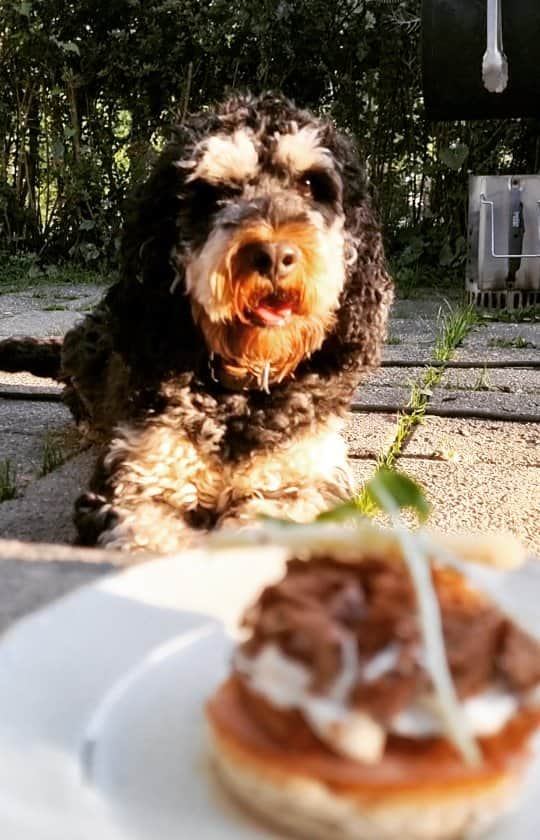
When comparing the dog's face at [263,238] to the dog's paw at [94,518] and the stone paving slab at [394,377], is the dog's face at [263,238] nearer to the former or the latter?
the dog's paw at [94,518]

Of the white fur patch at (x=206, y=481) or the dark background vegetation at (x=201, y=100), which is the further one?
the dark background vegetation at (x=201, y=100)

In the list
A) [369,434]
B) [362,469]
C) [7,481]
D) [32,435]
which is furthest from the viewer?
[32,435]

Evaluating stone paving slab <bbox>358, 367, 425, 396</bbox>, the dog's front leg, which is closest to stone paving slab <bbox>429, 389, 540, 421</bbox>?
stone paving slab <bbox>358, 367, 425, 396</bbox>

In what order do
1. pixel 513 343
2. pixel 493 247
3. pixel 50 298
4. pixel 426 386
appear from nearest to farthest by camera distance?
1. pixel 426 386
2. pixel 513 343
3. pixel 493 247
4. pixel 50 298

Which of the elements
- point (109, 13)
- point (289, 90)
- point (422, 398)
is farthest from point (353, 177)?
point (109, 13)

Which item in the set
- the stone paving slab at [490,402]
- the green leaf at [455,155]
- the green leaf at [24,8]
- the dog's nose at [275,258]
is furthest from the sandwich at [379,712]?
the green leaf at [24,8]

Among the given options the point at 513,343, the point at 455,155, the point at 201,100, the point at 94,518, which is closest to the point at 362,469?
the point at 94,518

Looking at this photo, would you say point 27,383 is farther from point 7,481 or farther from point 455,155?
point 455,155

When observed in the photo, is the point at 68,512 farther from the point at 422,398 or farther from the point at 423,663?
the point at 423,663

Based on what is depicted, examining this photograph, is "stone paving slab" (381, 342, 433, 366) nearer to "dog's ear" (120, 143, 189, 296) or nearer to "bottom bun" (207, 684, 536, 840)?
"dog's ear" (120, 143, 189, 296)
